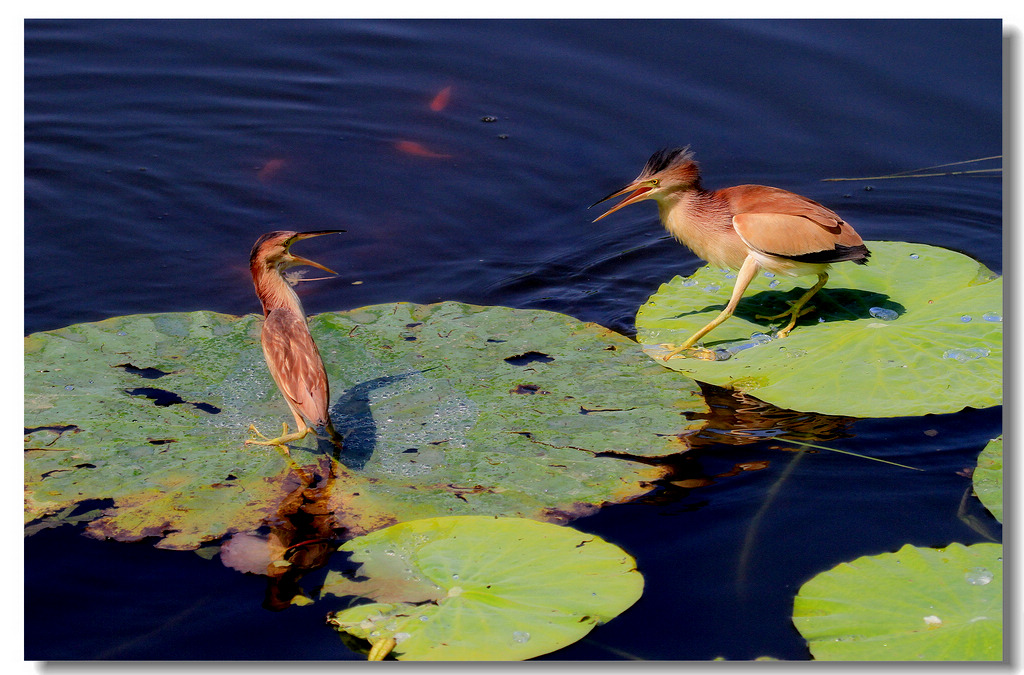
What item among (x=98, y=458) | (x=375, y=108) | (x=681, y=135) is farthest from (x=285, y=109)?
(x=98, y=458)

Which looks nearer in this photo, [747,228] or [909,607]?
[909,607]

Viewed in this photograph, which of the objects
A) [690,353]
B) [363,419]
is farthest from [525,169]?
[363,419]

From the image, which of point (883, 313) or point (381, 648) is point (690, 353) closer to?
point (883, 313)

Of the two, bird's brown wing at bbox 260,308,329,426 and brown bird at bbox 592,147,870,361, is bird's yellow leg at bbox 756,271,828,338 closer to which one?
brown bird at bbox 592,147,870,361

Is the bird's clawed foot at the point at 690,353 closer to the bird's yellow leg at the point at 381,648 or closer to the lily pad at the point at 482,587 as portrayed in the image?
the lily pad at the point at 482,587

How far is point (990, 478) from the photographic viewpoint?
12.9 ft

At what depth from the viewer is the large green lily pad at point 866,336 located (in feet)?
14.2

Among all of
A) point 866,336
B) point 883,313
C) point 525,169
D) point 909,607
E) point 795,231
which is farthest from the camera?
point 525,169

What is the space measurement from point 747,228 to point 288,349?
8.12 ft

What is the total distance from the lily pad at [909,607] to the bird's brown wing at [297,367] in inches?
81.4

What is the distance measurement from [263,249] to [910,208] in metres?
4.60

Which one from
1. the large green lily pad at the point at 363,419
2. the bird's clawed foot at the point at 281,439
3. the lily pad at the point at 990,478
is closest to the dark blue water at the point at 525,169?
the lily pad at the point at 990,478

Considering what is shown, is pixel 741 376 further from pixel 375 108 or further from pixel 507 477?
pixel 375 108

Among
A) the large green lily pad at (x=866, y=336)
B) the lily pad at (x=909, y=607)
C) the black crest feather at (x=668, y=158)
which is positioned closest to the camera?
the lily pad at (x=909, y=607)
